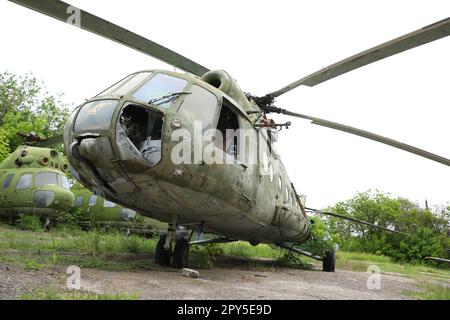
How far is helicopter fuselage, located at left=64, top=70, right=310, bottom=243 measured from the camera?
4453 mm

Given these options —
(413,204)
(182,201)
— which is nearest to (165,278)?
(182,201)

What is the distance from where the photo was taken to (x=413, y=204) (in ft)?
143

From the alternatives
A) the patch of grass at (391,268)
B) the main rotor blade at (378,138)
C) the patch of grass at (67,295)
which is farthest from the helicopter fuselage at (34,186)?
the patch of grass at (67,295)

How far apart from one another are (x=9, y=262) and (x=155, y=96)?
99.6 inches

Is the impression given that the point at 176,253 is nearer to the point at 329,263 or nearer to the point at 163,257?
the point at 163,257

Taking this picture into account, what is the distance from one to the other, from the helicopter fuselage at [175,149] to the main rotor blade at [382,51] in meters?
1.08

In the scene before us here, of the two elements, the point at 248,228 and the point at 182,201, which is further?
the point at 248,228

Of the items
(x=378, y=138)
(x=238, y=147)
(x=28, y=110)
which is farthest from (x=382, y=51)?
(x=28, y=110)

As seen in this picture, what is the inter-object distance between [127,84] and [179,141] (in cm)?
108

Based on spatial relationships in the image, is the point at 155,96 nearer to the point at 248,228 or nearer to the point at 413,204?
the point at 248,228

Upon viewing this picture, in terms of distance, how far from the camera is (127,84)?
5.02 m

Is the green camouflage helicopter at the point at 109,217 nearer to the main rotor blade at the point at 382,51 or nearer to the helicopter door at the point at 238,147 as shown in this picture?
the helicopter door at the point at 238,147

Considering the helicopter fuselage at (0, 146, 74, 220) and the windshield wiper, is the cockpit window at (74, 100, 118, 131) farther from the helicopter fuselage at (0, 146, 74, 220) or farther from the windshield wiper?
the helicopter fuselage at (0, 146, 74, 220)

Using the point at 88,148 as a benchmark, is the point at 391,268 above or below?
below
